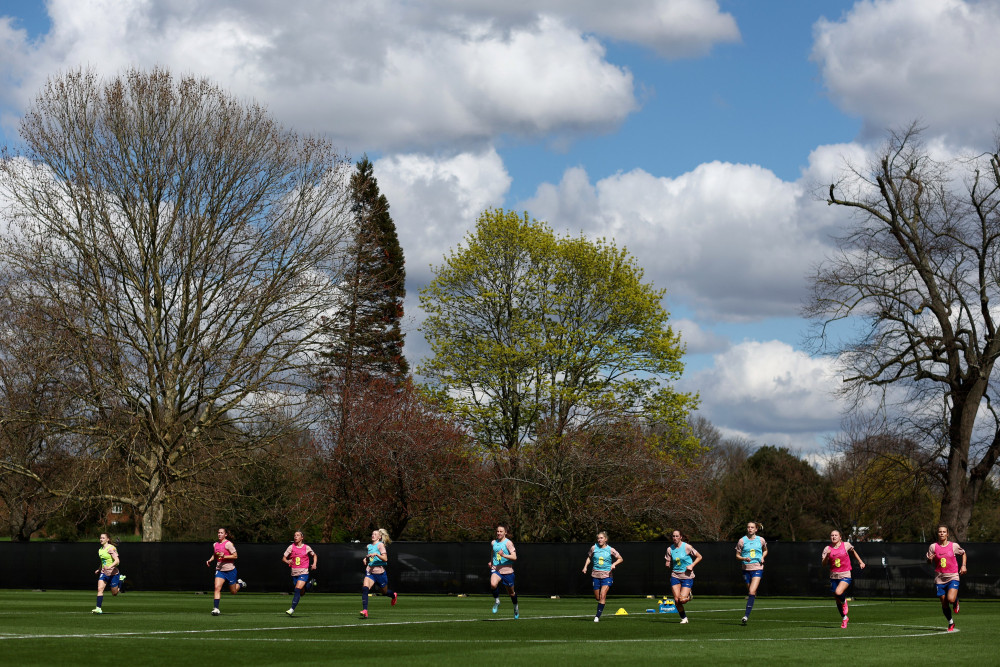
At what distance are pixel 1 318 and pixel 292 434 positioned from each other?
467 inches

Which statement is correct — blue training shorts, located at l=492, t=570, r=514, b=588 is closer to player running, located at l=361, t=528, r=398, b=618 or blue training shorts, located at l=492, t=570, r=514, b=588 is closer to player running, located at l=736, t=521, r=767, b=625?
player running, located at l=361, t=528, r=398, b=618

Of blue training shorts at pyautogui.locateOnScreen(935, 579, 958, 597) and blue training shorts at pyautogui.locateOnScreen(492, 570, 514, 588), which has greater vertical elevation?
blue training shorts at pyautogui.locateOnScreen(935, 579, 958, 597)

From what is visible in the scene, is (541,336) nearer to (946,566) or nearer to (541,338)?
(541,338)

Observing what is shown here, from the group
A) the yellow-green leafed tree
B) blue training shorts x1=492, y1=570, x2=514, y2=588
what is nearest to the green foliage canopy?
the yellow-green leafed tree

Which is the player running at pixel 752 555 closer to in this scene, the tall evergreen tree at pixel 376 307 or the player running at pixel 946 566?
the player running at pixel 946 566

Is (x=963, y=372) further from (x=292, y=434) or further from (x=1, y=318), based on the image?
(x=1, y=318)

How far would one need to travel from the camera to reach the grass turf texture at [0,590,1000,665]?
15.6m

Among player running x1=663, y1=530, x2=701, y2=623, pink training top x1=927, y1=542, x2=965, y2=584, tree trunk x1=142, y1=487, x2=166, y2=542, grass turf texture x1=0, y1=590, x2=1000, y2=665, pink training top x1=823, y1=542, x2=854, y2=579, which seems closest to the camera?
grass turf texture x1=0, y1=590, x2=1000, y2=665

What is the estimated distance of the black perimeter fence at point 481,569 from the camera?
132 ft

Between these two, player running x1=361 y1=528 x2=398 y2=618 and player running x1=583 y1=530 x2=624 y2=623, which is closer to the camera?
player running x1=361 y1=528 x2=398 y2=618

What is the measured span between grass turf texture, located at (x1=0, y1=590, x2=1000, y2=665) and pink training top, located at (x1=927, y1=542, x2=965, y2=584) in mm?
1088

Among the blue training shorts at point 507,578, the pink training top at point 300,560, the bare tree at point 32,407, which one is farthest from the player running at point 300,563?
the bare tree at point 32,407

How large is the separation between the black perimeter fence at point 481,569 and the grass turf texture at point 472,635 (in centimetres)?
766

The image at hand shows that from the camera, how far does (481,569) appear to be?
1640 inches
